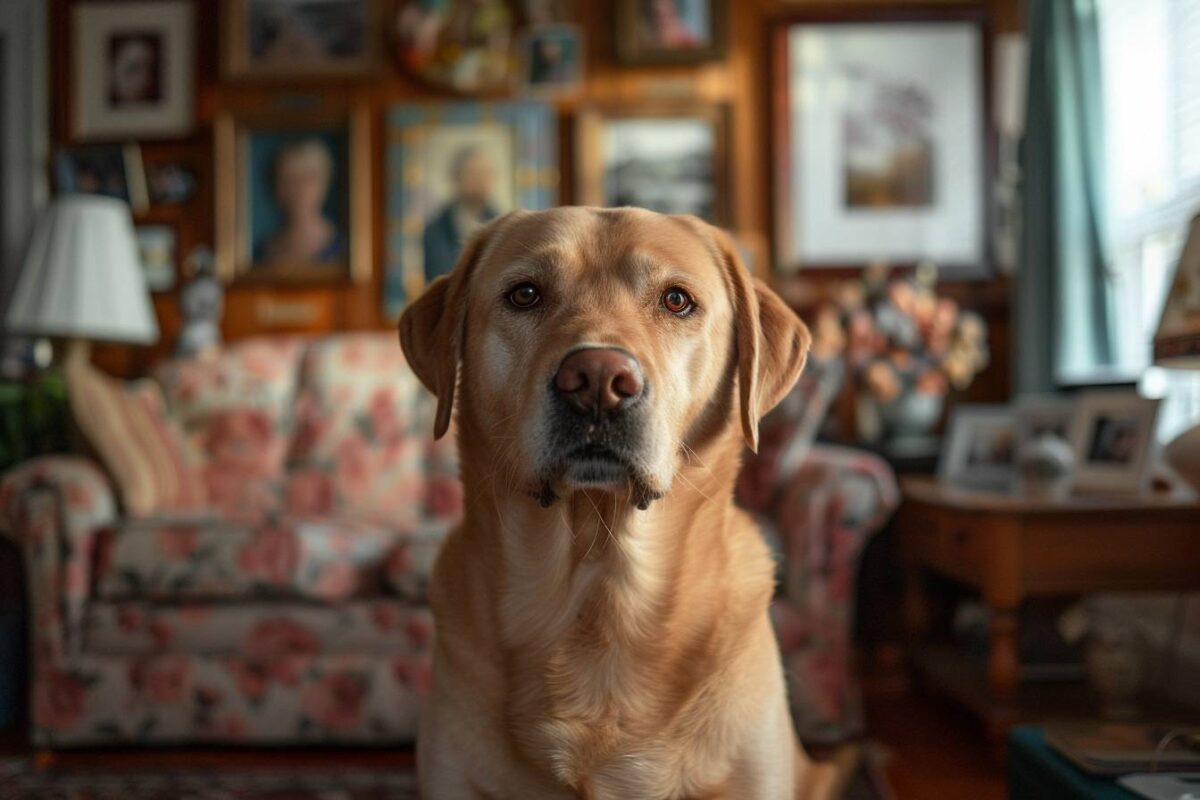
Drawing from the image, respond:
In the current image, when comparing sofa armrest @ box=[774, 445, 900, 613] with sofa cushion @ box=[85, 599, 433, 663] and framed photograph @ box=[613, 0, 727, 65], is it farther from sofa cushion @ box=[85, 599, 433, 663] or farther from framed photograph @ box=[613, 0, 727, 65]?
framed photograph @ box=[613, 0, 727, 65]

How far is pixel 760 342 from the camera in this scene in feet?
4.44

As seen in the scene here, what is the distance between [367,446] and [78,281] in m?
1.17

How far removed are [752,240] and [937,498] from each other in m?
1.53

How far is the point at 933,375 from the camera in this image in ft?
10.7

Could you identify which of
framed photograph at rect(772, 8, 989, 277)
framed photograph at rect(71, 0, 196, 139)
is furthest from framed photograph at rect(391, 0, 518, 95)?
framed photograph at rect(772, 8, 989, 277)

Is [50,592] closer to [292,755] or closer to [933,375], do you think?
[292,755]

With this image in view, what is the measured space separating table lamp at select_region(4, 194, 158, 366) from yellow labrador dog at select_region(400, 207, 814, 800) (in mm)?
2474

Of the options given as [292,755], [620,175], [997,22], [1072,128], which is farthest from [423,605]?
[997,22]

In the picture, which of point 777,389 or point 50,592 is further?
point 50,592

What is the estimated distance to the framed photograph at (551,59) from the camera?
12.3 feet

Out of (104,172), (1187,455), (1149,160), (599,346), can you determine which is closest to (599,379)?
(599,346)

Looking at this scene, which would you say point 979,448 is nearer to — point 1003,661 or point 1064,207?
point 1064,207

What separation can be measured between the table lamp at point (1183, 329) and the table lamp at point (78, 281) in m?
3.21

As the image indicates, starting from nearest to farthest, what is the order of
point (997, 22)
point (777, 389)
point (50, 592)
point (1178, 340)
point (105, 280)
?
1. point (777, 389)
2. point (1178, 340)
3. point (50, 592)
4. point (105, 280)
5. point (997, 22)
